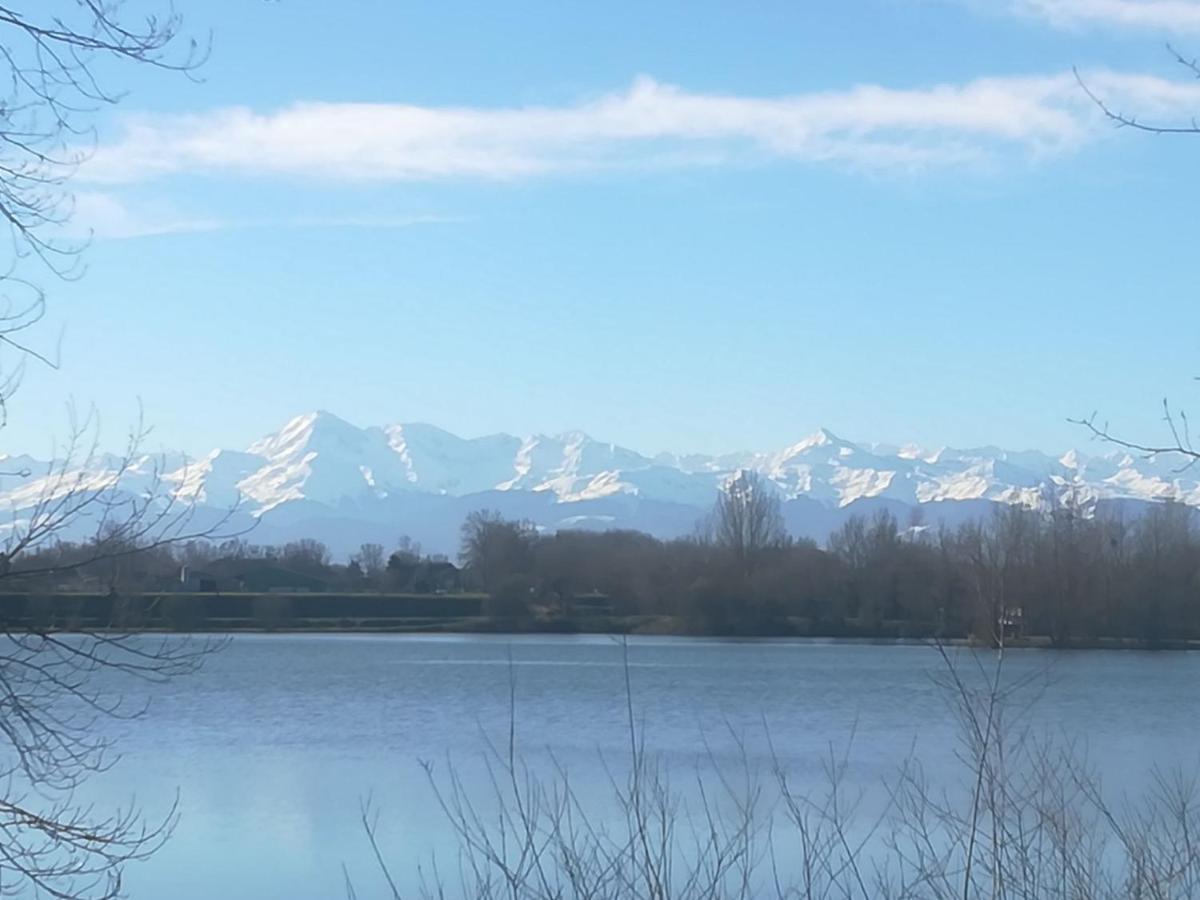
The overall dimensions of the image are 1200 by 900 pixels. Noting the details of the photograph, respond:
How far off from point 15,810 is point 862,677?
3771 centimetres

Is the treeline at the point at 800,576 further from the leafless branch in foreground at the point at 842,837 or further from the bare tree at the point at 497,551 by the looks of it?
the leafless branch in foreground at the point at 842,837

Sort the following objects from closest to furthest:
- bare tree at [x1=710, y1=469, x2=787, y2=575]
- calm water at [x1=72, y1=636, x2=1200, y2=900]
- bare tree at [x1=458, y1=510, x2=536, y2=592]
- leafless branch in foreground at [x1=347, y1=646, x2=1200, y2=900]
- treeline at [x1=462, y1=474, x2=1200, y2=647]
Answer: leafless branch in foreground at [x1=347, y1=646, x2=1200, y2=900]
calm water at [x1=72, y1=636, x2=1200, y2=900]
treeline at [x1=462, y1=474, x2=1200, y2=647]
bare tree at [x1=458, y1=510, x2=536, y2=592]
bare tree at [x1=710, y1=469, x2=787, y2=575]

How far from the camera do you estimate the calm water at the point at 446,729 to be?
15.4 m

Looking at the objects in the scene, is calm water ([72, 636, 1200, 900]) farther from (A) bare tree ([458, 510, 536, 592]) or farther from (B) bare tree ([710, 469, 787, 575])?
(B) bare tree ([710, 469, 787, 575])

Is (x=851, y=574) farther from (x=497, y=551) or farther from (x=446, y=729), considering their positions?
(x=446, y=729)

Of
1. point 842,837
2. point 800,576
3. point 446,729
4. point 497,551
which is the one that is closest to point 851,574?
point 800,576

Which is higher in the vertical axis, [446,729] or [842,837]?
[842,837]

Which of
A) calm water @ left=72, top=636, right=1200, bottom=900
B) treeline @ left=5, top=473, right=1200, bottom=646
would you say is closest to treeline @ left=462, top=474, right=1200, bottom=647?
treeline @ left=5, top=473, right=1200, bottom=646

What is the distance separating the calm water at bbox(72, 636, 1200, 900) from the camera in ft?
50.7

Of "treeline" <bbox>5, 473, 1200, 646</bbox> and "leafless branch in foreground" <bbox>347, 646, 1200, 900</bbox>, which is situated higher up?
"treeline" <bbox>5, 473, 1200, 646</bbox>

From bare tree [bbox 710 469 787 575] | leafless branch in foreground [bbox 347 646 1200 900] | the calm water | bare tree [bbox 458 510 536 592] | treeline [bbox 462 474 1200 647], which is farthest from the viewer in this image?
bare tree [bbox 710 469 787 575]

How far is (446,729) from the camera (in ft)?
86.1

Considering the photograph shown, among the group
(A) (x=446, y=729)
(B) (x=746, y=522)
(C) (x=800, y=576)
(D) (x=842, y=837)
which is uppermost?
(B) (x=746, y=522)

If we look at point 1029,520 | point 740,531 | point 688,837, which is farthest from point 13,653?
point 740,531
